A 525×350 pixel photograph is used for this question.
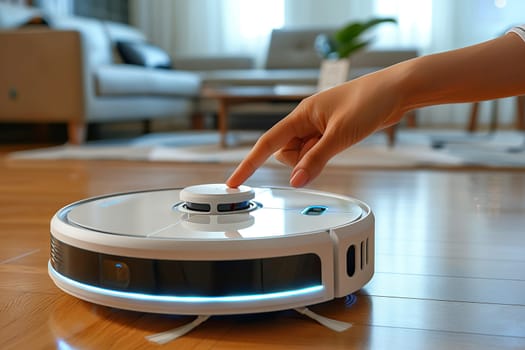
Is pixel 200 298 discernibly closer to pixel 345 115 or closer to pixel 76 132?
pixel 345 115

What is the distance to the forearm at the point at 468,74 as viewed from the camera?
599 mm

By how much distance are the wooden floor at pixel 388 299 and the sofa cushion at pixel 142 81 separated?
73.4 inches

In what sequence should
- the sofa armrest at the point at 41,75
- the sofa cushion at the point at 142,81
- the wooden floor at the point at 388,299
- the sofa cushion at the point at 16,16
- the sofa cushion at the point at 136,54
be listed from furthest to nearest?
the sofa cushion at the point at 136,54
the sofa cushion at the point at 16,16
the sofa cushion at the point at 142,81
the sofa armrest at the point at 41,75
the wooden floor at the point at 388,299

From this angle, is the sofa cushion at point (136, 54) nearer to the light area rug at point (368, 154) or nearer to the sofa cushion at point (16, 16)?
the sofa cushion at point (16, 16)

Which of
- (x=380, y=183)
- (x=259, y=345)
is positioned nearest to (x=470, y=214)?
(x=380, y=183)

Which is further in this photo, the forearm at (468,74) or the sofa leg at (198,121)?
the sofa leg at (198,121)

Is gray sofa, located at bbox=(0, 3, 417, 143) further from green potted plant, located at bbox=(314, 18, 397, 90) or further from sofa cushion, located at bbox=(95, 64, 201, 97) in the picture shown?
green potted plant, located at bbox=(314, 18, 397, 90)

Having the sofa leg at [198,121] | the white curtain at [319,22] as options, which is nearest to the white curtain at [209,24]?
the white curtain at [319,22]

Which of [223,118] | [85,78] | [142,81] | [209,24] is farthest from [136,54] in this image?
[209,24]

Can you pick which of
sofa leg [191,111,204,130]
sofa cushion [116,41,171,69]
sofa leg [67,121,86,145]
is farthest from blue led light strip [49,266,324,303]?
sofa leg [191,111,204,130]

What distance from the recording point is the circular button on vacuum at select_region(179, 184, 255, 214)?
69cm

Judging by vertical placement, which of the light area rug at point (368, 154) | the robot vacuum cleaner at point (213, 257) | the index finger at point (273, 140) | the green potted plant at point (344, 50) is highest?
the green potted plant at point (344, 50)

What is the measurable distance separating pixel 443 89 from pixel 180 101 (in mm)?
3760

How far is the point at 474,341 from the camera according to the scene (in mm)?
556
